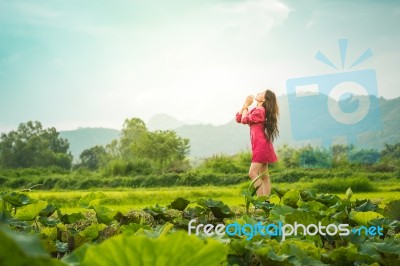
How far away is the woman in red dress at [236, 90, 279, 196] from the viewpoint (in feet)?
22.5

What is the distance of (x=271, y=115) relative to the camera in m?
7.25

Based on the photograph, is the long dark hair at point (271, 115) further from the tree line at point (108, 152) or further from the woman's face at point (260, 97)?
the tree line at point (108, 152)

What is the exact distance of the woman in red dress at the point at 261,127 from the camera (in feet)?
22.5

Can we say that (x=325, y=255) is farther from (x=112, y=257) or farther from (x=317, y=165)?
(x=317, y=165)

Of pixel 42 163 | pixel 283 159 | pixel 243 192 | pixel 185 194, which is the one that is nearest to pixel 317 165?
pixel 283 159

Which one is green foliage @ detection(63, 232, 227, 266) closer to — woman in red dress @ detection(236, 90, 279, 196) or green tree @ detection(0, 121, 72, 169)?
woman in red dress @ detection(236, 90, 279, 196)

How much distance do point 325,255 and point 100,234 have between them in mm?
797

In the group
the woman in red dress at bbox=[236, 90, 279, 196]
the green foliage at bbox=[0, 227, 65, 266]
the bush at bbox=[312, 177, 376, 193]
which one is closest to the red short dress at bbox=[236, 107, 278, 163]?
the woman in red dress at bbox=[236, 90, 279, 196]

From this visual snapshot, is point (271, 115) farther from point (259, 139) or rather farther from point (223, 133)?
point (223, 133)

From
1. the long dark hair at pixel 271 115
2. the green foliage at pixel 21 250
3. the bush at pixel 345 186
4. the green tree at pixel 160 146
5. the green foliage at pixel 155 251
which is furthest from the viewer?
the green tree at pixel 160 146

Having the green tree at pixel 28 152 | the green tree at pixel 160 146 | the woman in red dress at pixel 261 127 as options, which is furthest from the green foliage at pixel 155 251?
the green tree at pixel 28 152

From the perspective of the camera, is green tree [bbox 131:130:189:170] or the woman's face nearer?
the woman's face

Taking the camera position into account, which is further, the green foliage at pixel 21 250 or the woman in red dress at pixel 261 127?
the woman in red dress at pixel 261 127

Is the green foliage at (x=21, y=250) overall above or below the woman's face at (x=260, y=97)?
below
